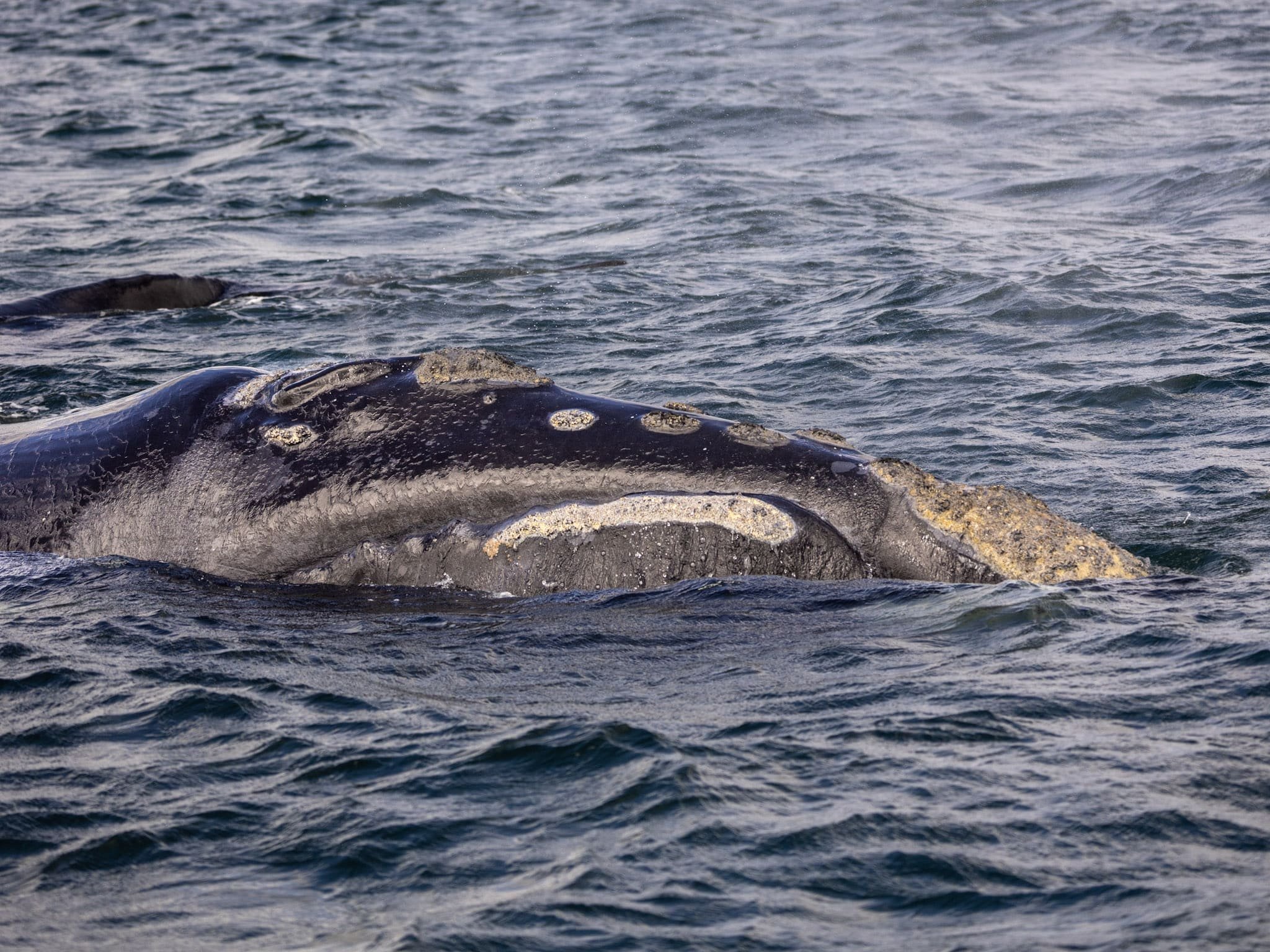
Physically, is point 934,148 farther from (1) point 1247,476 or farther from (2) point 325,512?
(2) point 325,512

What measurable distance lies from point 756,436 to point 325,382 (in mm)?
1763

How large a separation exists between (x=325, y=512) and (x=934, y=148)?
44.1ft

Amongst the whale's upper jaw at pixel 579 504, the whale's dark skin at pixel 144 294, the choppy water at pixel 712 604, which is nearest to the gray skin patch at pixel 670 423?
the whale's upper jaw at pixel 579 504

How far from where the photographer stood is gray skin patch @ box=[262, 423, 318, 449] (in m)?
6.42

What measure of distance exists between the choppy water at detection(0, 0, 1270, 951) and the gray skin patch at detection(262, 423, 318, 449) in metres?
0.60

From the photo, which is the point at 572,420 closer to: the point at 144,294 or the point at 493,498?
the point at 493,498

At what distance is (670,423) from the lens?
635cm

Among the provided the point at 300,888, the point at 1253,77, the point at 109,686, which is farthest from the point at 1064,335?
the point at 1253,77

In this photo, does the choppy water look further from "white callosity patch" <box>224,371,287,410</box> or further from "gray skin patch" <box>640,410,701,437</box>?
"white callosity patch" <box>224,371,287,410</box>

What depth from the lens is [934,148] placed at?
18359 mm

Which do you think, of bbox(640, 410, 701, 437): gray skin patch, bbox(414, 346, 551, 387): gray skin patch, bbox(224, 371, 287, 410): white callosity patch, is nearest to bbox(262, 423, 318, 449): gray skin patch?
bbox(224, 371, 287, 410): white callosity patch

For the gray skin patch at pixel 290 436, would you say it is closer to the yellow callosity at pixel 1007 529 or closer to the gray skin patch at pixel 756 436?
the gray skin patch at pixel 756 436

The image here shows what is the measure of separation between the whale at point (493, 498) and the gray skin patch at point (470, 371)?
1 cm

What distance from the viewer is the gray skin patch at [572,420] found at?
249 inches
